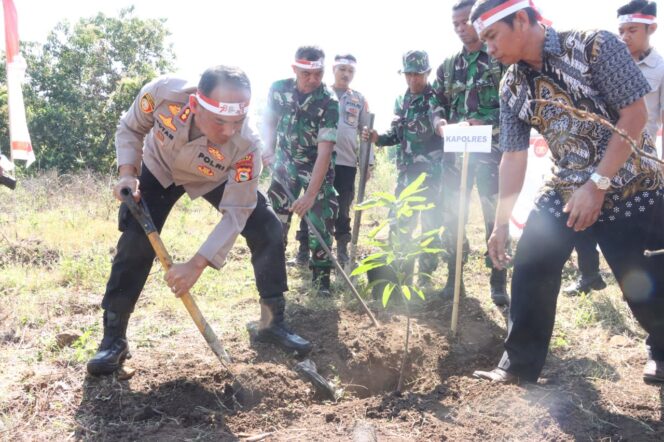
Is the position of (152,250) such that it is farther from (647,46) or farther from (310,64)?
(647,46)

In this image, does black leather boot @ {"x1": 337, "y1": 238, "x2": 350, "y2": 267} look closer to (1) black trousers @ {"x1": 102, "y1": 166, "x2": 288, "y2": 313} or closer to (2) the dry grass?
(2) the dry grass

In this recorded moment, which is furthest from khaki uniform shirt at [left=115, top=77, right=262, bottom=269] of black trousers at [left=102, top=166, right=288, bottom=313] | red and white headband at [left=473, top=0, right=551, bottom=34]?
red and white headband at [left=473, top=0, right=551, bottom=34]

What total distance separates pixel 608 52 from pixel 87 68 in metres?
20.3

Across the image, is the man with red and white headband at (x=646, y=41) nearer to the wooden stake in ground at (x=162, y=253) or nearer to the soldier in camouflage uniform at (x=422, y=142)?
the soldier in camouflage uniform at (x=422, y=142)

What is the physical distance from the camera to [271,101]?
191 inches

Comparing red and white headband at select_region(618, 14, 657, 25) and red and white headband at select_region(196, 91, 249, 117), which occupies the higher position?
red and white headband at select_region(618, 14, 657, 25)

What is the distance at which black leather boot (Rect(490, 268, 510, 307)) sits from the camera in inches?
166

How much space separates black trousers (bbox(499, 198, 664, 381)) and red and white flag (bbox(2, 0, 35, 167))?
5962 mm

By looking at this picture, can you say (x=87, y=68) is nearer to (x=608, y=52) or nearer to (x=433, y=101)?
(x=433, y=101)

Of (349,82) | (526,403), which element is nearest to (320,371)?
(526,403)

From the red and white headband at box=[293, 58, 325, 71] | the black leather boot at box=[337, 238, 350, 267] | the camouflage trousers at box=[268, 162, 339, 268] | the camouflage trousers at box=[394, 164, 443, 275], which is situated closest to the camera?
the red and white headband at box=[293, 58, 325, 71]

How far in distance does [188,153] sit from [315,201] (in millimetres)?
1907

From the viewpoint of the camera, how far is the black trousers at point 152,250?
295cm

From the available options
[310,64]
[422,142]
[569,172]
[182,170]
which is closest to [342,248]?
[422,142]
